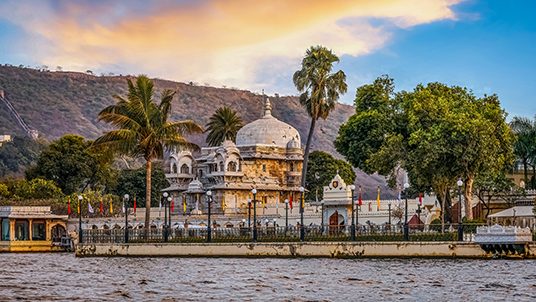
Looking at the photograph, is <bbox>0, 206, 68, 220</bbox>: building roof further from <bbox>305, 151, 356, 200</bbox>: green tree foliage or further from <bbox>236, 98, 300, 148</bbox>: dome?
<bbox>305, 151, 356, 200</bbox>: green tree foliage

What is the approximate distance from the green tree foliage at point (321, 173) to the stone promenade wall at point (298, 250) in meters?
58.7

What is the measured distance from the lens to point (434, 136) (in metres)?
65.6

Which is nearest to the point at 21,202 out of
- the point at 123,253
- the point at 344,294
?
the point at 123,253

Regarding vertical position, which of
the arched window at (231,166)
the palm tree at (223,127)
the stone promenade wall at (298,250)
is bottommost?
the stone promenade wall at (298,250)

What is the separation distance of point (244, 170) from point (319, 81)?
43.5ft

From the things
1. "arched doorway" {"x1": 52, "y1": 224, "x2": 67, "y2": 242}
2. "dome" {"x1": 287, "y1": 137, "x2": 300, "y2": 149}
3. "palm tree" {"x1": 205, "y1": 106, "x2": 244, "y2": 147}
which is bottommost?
"arched doorway" {"x1": 52, "y1": 224, "x2": 67, "y2": 242}

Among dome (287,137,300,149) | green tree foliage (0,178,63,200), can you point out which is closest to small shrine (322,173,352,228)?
dome (287,137,300,149)

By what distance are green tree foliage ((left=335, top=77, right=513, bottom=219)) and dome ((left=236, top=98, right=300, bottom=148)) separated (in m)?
24.2

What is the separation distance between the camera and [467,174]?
65938 mm

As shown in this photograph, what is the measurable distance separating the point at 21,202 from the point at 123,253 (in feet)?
125

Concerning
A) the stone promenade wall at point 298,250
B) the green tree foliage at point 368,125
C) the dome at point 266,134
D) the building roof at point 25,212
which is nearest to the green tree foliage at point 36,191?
the dome at point 266,134

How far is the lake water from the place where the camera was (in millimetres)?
33969

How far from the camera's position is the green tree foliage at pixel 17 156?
178837 millimetres

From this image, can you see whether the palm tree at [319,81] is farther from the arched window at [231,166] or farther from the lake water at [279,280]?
the lake water at [279,280]
